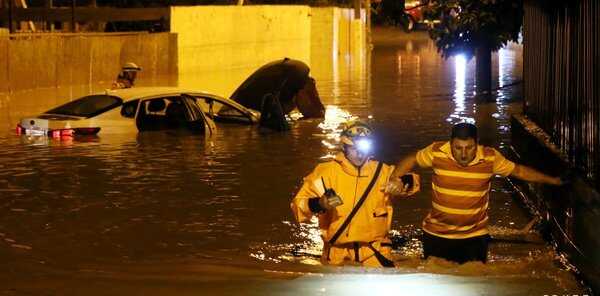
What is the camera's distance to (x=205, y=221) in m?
12.4

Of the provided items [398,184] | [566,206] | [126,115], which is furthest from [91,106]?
[398,184]

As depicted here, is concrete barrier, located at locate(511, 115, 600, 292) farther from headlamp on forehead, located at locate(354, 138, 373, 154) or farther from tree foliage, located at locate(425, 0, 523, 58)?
tree foliage, located at locate(425, 0, 523, 58)

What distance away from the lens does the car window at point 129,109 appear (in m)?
19.9

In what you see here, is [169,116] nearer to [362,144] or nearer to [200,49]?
[362,144]

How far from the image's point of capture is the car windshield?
65.1 feet

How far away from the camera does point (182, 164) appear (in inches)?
665

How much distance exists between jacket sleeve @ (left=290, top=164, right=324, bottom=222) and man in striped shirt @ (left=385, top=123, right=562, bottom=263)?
0.58 meters

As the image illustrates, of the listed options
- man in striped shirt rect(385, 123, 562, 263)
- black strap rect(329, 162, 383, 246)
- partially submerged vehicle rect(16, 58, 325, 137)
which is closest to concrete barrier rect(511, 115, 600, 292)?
man in striped shirt rect(385, 123, 562, 263)

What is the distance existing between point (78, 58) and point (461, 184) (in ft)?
88.4

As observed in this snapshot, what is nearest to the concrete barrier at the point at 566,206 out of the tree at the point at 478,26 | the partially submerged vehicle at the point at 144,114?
the tree at the point at 478,26

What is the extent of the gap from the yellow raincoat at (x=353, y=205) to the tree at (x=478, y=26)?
993cm

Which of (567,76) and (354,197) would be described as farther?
(567,76)

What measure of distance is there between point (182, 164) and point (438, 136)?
18.0 ft

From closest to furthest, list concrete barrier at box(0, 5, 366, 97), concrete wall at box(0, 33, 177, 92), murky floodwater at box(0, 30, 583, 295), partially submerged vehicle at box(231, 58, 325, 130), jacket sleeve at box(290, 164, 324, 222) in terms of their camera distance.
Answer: jacket sleeve at box(290, 164, 324, 222) → murky floodwater at box(0, 30, 583, 295) → partially submerged vehicle at box(231, 58, 325, 130) → concrete wall at box(0, 33, 177, 92) → concrete barrier at box(0, 5, 366, 97)
